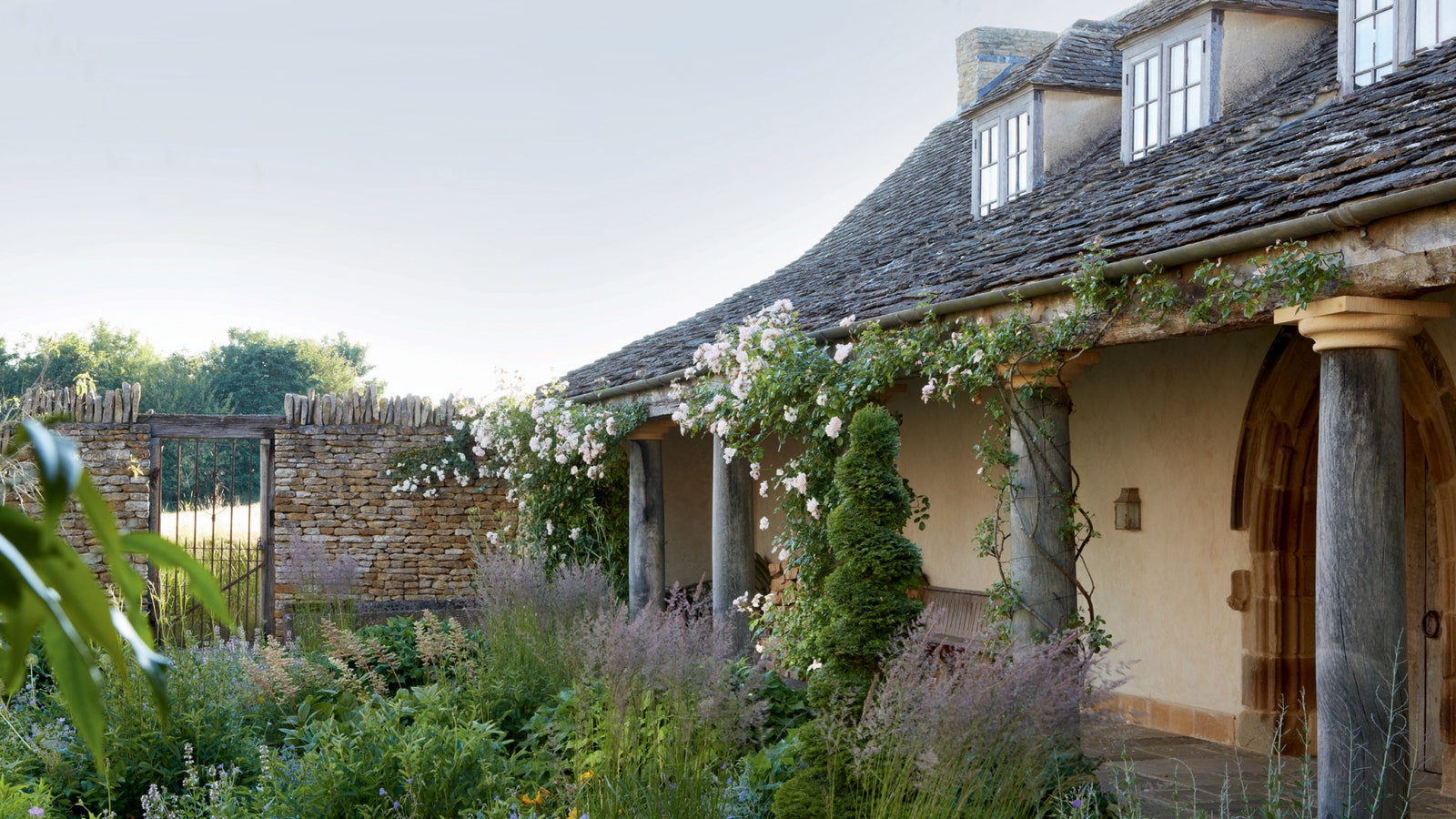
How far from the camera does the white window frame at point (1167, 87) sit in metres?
7.52

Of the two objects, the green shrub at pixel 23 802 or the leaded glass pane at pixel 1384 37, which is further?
the leaded glass pane at pixel 1384 37

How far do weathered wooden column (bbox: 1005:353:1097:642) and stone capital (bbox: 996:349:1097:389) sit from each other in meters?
0.01

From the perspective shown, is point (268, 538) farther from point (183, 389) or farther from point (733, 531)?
point (183, 389)

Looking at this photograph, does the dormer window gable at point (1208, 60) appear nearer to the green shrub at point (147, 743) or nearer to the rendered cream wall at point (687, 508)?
the green shrub at point (147, 743)

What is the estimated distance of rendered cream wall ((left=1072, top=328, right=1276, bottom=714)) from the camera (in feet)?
24.4

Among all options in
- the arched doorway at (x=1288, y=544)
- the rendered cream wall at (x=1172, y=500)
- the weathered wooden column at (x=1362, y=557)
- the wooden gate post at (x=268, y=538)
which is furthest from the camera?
the wooden gate post at (x=268, y=538)

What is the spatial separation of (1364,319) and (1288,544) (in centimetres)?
339

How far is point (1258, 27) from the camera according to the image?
7.60 m

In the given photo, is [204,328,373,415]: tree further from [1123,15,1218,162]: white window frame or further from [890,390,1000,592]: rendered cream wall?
[1123,15,1218,162]: white window frame

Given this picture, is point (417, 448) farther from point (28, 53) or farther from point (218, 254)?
point (218, 254)

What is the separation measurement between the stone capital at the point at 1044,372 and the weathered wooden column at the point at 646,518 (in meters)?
5.12

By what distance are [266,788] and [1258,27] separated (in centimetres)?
710

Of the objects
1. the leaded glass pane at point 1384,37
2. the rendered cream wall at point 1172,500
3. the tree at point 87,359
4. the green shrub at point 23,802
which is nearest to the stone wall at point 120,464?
the green shrub at point 23,802

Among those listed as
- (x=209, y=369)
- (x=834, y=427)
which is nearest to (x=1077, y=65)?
(x=834, y=427)
